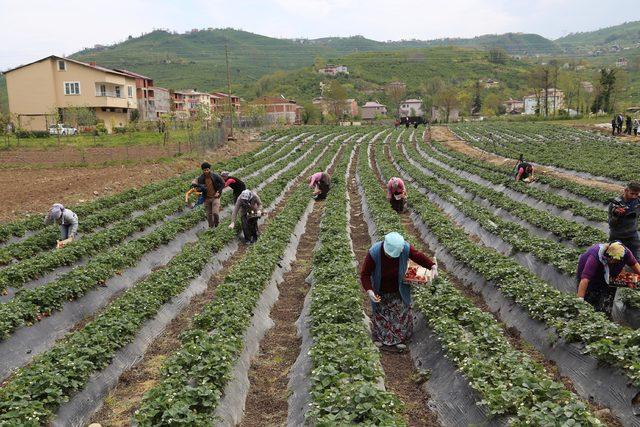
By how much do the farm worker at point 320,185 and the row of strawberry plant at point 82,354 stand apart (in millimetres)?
10111

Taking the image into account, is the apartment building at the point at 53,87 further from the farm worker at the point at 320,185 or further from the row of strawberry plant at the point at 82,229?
the farm worker at the point at 320,185

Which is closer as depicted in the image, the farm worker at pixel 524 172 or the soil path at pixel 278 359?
the soil path at pixel 278 359

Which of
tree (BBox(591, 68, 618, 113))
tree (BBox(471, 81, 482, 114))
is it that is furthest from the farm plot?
tree (BBox(471, 81, 482, 114))

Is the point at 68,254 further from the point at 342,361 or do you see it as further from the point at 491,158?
the point at 491,158

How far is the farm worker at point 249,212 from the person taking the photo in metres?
13.4

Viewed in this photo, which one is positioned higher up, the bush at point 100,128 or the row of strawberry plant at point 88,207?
the bush at point 100,128

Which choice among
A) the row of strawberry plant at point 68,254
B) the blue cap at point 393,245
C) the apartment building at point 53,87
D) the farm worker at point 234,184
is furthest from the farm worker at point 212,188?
the apartment building at point 53,87

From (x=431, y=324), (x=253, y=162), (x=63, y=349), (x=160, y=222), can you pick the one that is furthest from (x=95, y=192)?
(x=431, y=324)

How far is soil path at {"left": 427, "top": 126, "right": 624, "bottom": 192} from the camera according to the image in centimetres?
2152

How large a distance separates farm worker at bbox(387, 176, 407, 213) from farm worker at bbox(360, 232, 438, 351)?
9.94 metres

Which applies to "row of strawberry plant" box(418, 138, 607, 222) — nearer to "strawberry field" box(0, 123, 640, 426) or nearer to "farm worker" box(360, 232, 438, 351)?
"strawberry field" box(0, 123, 640, 426)

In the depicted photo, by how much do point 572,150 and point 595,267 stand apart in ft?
100

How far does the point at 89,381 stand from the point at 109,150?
1452 inches

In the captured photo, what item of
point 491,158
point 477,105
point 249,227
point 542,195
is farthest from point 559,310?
point 477,105
